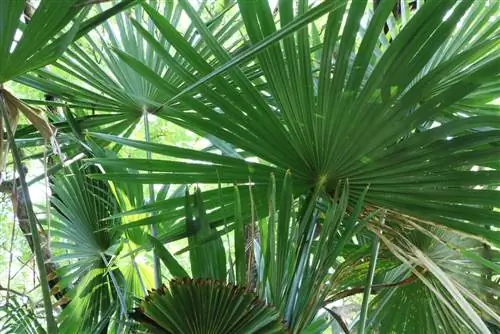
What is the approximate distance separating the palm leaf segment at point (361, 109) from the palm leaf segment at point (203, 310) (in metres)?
0.32

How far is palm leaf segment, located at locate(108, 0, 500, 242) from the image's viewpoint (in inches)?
39.1

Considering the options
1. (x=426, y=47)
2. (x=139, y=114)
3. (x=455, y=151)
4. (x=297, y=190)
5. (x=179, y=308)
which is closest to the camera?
(x=179, y=308)

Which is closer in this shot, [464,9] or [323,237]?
[464,9]

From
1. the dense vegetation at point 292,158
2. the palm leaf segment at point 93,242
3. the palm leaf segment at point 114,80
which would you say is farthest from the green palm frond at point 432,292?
the palm leaf segment at point 114,80

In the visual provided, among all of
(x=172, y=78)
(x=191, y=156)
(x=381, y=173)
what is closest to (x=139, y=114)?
(x=172, y=78)

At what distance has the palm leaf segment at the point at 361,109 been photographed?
0.99 metres

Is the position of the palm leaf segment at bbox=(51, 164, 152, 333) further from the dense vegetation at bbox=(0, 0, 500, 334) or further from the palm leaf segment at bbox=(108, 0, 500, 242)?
the palm leaf segment at bbox=(108, 0, 500, 242)

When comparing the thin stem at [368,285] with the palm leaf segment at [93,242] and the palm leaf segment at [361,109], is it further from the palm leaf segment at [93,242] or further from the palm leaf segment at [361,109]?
the palm leaf segment at [93,242]

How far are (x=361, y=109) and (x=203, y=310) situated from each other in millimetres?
477

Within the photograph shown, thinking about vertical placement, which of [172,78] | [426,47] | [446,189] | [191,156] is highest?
[172,78]

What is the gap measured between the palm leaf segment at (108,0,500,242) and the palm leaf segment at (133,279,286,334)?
1.04 feet

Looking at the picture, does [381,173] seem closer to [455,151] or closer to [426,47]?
[455,151]

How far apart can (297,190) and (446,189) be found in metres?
0.31

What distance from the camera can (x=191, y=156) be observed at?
3.77 feet
